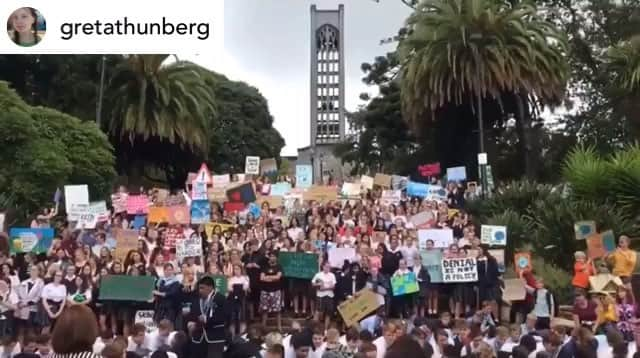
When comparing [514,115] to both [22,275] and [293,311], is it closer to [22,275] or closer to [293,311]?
[293,311]

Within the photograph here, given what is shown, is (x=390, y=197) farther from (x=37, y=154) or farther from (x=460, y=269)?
(x=37, y=154)

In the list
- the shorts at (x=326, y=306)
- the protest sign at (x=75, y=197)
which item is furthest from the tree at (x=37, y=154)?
the shorts at (x=326, y=306)

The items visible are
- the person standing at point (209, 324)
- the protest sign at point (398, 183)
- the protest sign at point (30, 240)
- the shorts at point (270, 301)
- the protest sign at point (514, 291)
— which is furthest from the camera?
the protest sign at point (398, 183)

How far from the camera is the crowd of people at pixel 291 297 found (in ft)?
37.2

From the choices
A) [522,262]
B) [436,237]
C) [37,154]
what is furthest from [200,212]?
[522,262]

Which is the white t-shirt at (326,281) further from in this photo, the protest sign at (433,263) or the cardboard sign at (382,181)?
the cardboard sign at (382,181)

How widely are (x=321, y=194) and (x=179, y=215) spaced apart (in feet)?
12.5

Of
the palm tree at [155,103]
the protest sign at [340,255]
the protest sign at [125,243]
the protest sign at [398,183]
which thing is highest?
the palm tree at [155,103]

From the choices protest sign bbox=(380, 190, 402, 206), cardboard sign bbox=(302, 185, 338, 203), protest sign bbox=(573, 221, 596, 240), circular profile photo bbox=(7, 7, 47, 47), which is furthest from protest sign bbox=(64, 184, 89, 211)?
protest sign bbox=(573, 221, 596, 240)

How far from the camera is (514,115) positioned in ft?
105

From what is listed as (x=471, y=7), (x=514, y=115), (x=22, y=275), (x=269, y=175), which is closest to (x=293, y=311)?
(x=22, y=275)

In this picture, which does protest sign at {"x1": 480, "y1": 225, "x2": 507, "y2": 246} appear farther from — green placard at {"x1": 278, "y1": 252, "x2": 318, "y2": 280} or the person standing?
the person standing

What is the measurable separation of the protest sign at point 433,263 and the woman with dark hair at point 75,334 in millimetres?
11550

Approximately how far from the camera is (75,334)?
14.6 feet
